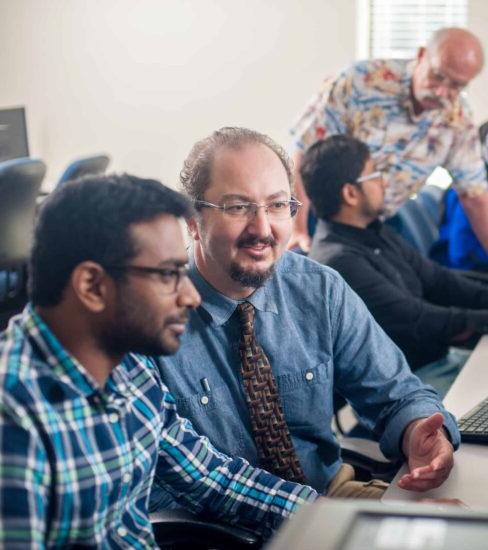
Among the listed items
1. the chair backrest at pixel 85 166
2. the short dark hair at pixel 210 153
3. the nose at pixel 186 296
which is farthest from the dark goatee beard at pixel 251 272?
the chair backrest at pixel 85 166

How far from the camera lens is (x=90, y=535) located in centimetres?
108

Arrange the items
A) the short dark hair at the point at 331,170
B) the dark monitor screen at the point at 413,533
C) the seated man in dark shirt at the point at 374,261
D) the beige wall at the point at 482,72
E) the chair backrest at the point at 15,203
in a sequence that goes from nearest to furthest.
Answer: the dark monitor screen at the point at 413,533 → the seated man in dark shirt at the point at 374,261 → the short dark hair at the point at 331,170 → the chair backrest at the point at 15,203 → the beige wall at the point at 482,72

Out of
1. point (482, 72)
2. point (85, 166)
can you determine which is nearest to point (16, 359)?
point (85, 166)

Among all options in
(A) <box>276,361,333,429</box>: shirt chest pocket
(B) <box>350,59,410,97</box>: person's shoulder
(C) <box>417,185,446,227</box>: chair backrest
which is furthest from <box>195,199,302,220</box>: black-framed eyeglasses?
(C) <box>417,185,446,227</box>: chair backrest

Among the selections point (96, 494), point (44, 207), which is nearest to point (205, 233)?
point (44, 207)

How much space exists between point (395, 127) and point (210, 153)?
1.71 m

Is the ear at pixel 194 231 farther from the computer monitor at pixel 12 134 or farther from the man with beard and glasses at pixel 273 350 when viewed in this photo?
the computer monitor at pixel 12 134

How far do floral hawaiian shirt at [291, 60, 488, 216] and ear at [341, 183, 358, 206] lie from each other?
2.26 ft

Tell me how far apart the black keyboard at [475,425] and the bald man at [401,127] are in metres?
1.54

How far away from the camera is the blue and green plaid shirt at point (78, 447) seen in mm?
986

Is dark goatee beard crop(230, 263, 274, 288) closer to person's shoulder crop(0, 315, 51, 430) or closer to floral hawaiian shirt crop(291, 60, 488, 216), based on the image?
person's shoulder crop(0, 315, 51, 430)

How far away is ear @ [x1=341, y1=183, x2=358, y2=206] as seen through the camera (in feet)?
8.48

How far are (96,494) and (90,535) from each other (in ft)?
0.16

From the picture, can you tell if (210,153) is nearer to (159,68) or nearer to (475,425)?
(475,425)
